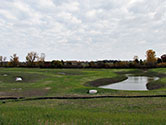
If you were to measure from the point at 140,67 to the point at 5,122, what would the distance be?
10115 cm

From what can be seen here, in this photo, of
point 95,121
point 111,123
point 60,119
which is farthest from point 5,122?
point 111,123

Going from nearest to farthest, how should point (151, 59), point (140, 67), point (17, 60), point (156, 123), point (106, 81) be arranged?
1. point (156, 123)
2. point (106, 81)
3. point (140, 67)
4. point (151, 59)
5. point (17, 60)

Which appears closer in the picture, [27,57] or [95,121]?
[95,121]

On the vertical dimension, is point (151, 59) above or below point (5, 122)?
above

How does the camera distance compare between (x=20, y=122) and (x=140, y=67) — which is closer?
(x=20, y=122)

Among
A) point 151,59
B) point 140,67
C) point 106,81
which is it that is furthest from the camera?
point 151,59

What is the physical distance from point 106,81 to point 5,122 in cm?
4373

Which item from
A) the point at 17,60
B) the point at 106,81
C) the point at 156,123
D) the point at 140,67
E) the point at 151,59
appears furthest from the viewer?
the point at 17,60

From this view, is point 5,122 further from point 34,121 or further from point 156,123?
point 156,123

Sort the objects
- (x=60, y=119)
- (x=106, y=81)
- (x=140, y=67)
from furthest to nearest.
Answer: (x=140, y=67)
(x=106, y=81)
(x=60, y=119)

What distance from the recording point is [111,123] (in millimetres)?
9617

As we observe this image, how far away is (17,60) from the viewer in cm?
13362

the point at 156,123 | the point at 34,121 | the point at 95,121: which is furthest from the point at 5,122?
the point at 156,123

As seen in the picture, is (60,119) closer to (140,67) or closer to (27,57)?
(140,67)
